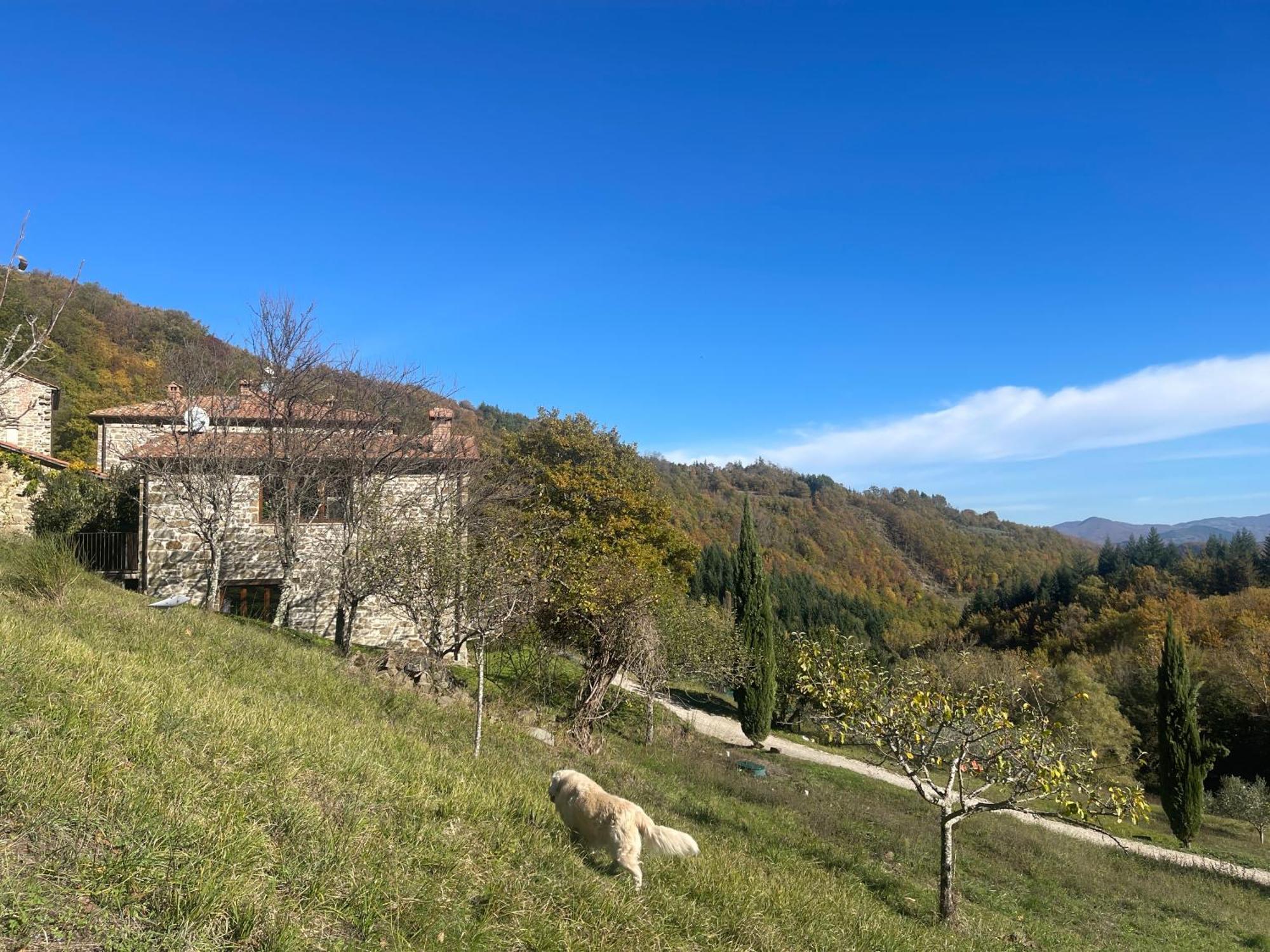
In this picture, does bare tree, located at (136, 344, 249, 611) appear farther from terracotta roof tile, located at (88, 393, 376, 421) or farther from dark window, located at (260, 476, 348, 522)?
dark window, located at (260, 476, 348, 522)

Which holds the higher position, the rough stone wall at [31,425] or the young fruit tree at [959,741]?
the rough stone wall at [31,425]

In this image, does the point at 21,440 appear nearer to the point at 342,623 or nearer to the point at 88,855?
the point at 342,623

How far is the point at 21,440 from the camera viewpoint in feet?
80.9

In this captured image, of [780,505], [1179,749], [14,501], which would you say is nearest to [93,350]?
[14,501]

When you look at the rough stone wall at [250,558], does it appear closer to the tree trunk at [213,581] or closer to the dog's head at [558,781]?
the tree trunk at [213,581]

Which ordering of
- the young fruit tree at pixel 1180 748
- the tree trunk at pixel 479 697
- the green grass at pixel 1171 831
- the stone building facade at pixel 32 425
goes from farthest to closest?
the stone building facade at pixel 32 425, the young fruit tree at pixel 1180 748, the green grass at pixel 1171 831, the tree trunk at pixel 479 697

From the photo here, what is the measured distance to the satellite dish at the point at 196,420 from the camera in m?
17.0

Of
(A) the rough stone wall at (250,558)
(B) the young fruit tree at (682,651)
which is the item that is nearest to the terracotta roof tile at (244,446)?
(A) the rough stone wall at (250,558)

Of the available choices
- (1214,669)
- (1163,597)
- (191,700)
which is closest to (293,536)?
(191,700)

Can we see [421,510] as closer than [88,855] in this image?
No

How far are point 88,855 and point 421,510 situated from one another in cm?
1629

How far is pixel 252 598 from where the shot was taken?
774 inches

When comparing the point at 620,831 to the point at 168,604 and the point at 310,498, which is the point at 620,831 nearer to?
the point at 168,604

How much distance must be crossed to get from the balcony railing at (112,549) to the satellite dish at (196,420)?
15.5 ft
